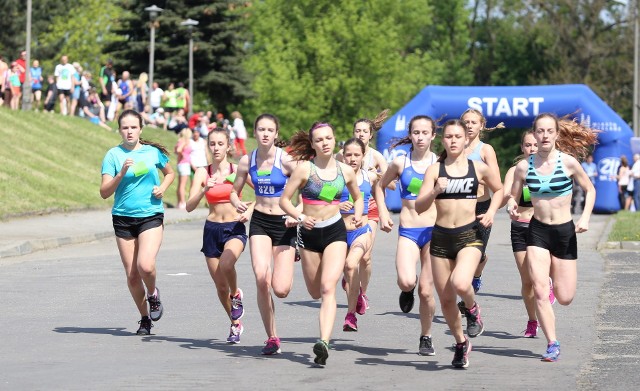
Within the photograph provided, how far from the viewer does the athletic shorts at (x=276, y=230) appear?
10.6m

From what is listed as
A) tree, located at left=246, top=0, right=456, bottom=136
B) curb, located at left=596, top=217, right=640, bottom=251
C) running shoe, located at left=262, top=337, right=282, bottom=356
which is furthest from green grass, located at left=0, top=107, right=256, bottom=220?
tree, located at left=246, top=0, right=456, bottom=136

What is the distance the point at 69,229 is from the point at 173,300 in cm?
A: 1170

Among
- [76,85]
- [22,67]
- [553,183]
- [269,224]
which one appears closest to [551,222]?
[553,183]

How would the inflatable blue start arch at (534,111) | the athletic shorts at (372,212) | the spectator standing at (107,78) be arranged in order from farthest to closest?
the spectator standing at (107,78)
the inflatable blue start arch at (534,111)
the athletic shorts at (372,212)

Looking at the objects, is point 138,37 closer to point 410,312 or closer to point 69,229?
point 69,229

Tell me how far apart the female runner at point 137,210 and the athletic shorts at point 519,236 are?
2.99 metres

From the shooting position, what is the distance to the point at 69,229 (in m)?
26.0

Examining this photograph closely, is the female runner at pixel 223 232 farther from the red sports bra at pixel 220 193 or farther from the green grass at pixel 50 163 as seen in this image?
the green grass at pixel 50 163

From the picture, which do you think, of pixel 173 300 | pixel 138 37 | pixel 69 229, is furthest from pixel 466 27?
pixel 173 300

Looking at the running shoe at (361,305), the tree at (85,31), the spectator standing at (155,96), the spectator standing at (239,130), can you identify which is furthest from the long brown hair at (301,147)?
the tree at (85,31)

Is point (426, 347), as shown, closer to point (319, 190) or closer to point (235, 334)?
point (319, 190)

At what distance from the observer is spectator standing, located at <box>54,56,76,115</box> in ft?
126

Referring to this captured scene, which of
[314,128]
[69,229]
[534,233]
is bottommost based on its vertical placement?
[69,229]

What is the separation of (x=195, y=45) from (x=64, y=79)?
2373cm
